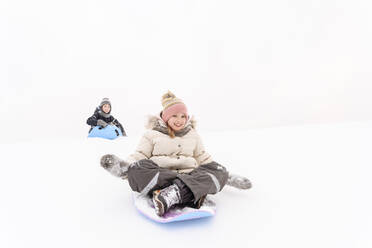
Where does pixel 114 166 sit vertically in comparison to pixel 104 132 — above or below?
below

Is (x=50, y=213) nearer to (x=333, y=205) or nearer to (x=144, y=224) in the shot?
(x=144, y=224)

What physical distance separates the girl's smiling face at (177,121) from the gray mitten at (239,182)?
0.62 metres

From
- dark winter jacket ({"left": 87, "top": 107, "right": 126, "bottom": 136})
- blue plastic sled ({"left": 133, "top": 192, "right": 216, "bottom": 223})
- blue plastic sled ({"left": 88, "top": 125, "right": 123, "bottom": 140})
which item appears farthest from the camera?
dark winter jacket ({"left": 87, "top": 107, "right": 126, "bottom": 136})

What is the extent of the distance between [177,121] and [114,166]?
0.64 meters

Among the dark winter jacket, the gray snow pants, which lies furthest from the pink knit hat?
the dark winter jacket

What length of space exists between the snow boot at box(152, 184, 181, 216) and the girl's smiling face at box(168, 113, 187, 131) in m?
0.62

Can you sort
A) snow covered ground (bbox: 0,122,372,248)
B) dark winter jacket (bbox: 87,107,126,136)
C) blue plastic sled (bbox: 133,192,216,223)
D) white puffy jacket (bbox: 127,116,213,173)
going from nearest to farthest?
snow covered ground (bbox: 0,122,372,248), blue plastic sled (bbox: 133,192,216,223), white puffy jacket (bbox: 127,116,213,173), dark winter jacket (bbox: 87,107,126,136)

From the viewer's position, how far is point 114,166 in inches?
90.0

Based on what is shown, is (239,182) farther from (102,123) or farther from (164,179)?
(102,123)

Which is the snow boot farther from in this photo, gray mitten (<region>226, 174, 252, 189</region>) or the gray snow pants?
gray mitten (<region>226, 174, 252, 189</region>)

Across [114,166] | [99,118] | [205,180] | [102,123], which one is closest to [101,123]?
[102,123]

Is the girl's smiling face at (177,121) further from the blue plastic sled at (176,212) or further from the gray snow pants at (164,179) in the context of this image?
the blue plastic sled at (176,212)

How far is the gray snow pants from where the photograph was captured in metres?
2.10

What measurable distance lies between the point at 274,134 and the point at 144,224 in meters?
4.28
